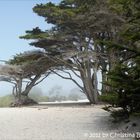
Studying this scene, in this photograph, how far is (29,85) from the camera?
26.9 metres

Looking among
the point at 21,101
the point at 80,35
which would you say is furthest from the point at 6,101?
the point at 80,35

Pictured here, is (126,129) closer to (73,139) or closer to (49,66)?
(73,139)

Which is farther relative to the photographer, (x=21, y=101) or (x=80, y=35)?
(x=21, y=101)

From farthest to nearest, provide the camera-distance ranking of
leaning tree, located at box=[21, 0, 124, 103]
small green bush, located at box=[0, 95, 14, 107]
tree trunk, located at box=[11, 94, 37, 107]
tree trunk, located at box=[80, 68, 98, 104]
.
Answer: small green bush, located at box=[0, 95, 14, 107] → tree trunk, located at box=[11, 94, 37, 107] → tree trunk, located at box=[80, 68, 98, 104] → leaning tree, located at box=[21, 0, 124, 103]

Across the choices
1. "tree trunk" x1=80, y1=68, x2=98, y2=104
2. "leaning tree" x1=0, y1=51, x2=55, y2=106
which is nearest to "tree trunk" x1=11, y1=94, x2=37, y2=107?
"leaning tree" x1=0, y1=51, x2=55, y2=106

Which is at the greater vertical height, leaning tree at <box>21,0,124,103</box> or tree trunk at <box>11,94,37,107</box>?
leaning tree at <box>21,0,124,103</box>

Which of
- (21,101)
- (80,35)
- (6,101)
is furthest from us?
(6,101)

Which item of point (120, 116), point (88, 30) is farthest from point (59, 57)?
point (120, 116)

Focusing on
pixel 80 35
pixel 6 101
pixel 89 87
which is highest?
pixel 80 35

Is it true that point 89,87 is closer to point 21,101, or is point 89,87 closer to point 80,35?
point 80,35

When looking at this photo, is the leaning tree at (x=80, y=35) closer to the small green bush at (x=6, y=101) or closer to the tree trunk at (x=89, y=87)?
the tree trunk at (x=89, y=87)

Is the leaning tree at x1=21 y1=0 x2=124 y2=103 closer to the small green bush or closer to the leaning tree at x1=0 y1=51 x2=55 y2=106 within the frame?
the leaning tree at x1=0 y1=51 x2=55 y2=106

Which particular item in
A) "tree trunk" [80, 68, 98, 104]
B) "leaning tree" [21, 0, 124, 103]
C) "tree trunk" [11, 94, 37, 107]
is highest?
"leaning tree" [21, 0, 124, 103]

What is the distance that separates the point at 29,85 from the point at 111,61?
28.7 feet
